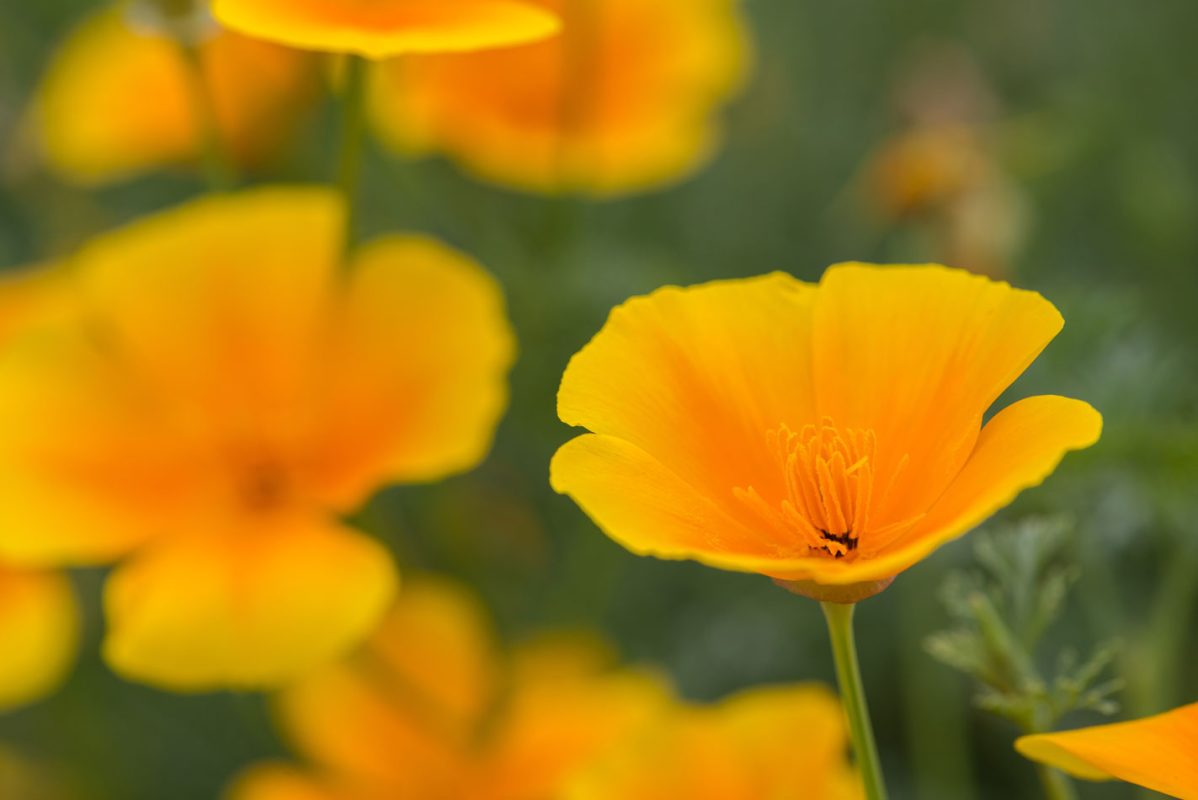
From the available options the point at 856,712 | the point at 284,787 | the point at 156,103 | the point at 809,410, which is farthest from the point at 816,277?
the point at 856,712

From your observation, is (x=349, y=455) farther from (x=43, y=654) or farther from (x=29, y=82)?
(x=29, y=82)

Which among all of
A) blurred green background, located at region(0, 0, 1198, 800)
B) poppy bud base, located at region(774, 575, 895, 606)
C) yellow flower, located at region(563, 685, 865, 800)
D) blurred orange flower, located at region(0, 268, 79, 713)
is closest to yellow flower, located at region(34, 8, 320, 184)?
blurred green background, located at region(0, 0, 1198, 800)

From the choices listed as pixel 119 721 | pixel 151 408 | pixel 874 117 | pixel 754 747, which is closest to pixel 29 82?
pixel 119 721

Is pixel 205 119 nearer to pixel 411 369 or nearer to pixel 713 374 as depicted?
pixel 411 369

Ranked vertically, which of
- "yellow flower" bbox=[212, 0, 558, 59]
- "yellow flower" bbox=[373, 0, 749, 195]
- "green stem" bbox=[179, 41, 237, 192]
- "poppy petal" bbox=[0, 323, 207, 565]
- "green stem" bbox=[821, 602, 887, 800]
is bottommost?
"poppy petal" bbox=[0, 323, 207, 565]

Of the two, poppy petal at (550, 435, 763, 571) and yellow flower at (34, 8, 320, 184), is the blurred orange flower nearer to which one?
yellow flower at (34, 8, 320, 184)

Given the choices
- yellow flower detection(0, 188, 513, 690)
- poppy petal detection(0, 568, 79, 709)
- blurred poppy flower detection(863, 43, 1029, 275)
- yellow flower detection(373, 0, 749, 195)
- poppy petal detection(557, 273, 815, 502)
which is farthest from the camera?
yellow flower detection(373, 0, 749, 195)

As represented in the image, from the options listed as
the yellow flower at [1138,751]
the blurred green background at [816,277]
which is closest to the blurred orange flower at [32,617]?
the blurred green background at [816,277]
